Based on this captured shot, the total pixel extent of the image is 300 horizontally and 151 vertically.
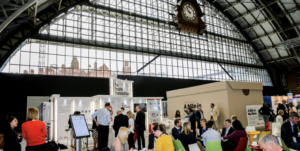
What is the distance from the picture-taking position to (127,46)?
21031 mm

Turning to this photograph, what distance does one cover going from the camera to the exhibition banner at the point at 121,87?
1036 cm

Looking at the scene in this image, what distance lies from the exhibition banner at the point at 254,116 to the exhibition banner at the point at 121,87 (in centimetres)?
766

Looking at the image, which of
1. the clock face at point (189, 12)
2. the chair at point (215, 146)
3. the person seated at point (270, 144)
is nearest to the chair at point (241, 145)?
the chair at point (215, 146)

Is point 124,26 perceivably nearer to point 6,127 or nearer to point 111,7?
point 111,7

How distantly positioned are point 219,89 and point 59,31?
1395 centimetres

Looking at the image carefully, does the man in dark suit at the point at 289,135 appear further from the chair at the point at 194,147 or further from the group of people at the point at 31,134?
the group of people at the point at 31,134

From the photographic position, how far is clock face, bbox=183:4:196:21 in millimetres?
7983

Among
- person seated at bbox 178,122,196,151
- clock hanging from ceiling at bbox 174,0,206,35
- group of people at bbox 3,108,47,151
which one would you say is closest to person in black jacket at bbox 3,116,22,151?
group of people at bbox 3,108,47,151

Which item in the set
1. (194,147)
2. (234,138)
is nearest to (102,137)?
(194,147)

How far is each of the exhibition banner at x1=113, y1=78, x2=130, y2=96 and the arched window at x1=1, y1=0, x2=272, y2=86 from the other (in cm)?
682

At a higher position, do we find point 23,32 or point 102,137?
point 23,32

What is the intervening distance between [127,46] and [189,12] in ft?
44.3

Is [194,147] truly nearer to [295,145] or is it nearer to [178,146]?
[178,146]

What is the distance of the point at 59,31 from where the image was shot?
58.3ft
